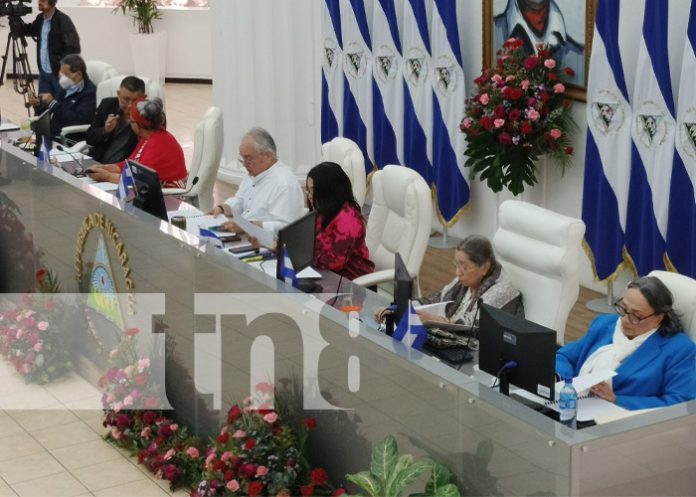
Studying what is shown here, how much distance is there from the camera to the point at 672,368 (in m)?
4.34

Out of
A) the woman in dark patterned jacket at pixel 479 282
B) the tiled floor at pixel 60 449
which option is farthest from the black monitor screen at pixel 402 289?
the tiled floor at pixel 60 449

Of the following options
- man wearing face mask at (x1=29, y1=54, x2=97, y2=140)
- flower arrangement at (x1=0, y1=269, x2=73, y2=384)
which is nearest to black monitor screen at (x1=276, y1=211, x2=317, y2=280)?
flower arrangement at (x1=0, y1=269, x2=73, y2=384)

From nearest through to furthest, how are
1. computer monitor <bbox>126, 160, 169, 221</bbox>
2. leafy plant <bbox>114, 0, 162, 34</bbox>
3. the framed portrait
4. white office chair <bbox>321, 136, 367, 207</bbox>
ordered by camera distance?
computer monitor <bbox>126, 160, 169, 221</bbox>, white office chair <bbox>321, 136, 367, 207</bbox>, the framed portrait, leafy plant <bbox>114, 0, 162, 34</bbox>

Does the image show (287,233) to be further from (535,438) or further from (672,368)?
(535,438)

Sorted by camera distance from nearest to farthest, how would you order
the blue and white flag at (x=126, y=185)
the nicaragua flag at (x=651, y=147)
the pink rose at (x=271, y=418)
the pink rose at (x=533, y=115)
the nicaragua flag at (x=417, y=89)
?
the pink rose at (x=271, y=418), the blue and white flag at (x=126, y=185), the nicaragua flag at (x=651, y=147), the pink rose at (x=533, y=115), the nicaragua flag at (x=417, y=89)

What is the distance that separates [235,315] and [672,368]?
5.71 feet

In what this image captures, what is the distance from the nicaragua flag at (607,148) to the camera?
6.95 m

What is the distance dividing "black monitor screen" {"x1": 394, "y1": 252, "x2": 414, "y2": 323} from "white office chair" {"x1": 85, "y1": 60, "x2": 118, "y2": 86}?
6210mm

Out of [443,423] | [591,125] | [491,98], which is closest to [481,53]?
[491,98]

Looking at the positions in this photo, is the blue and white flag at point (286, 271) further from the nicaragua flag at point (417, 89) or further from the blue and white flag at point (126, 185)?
the nicaragua flag at point (417, 89)

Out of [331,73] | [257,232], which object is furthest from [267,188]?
[331,73]

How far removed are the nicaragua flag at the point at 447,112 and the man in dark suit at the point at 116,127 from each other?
2.11 metres

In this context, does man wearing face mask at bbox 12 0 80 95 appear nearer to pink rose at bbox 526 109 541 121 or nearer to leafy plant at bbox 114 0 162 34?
leafy plant at bbox 114 0 162 34

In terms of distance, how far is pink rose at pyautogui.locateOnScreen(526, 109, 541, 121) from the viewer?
7418 mm
